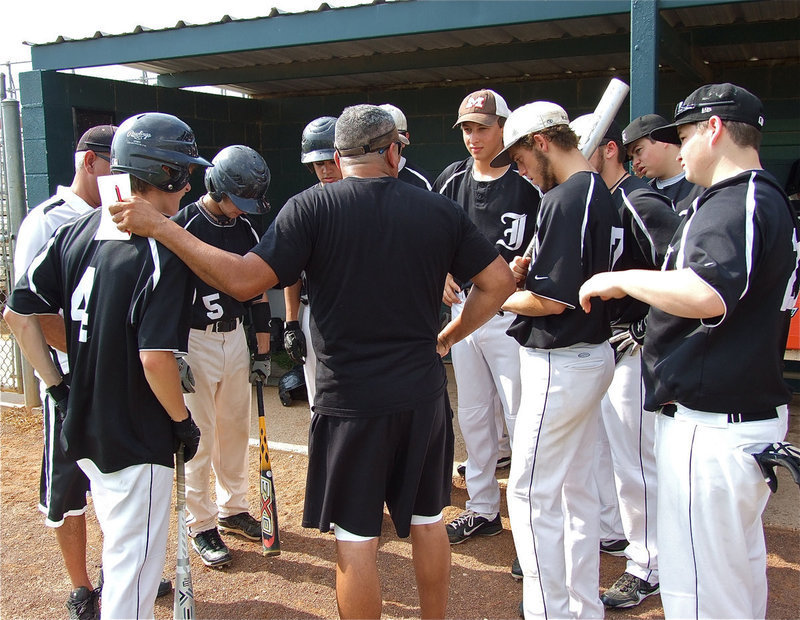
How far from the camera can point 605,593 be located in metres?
3.18

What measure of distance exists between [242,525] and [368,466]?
1.71 m

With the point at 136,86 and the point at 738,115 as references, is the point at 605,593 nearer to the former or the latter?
the point at 738,115

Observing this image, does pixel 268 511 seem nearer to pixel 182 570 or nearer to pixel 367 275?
pixel 182 570

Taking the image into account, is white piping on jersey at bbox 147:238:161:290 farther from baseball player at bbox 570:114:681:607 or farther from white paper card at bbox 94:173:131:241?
baseball player at bbox 570:114:681:607

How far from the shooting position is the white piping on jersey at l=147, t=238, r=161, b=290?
7.39 feet

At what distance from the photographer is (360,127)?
240 centimetres

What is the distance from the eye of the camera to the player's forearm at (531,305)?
2.67 meters

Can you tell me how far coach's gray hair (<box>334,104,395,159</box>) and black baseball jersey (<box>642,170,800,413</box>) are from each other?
1015mm

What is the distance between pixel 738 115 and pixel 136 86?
6.36 meters

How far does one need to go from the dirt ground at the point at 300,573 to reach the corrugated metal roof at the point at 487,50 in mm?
3077

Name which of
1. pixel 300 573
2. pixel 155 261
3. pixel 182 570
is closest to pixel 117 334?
pixel 155 261

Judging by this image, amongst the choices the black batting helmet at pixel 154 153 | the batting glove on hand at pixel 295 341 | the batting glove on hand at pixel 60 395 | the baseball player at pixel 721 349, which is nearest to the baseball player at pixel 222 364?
the batting glove on hand at pixel 295 341

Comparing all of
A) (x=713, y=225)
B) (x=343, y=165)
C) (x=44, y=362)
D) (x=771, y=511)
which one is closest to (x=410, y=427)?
(x=343, y=165)

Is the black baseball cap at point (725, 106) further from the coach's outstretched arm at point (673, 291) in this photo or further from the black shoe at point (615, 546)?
the black shoe at point (615, 546)
